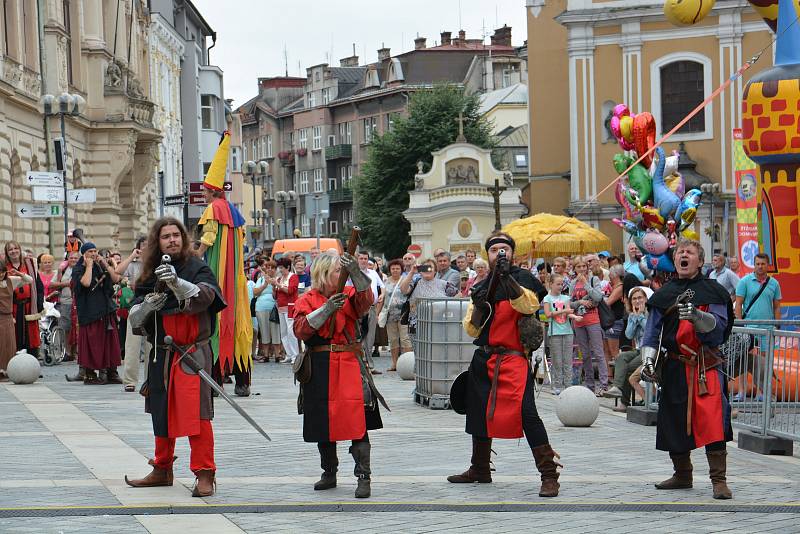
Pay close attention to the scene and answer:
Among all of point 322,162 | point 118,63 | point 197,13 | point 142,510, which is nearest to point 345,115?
point 322,162

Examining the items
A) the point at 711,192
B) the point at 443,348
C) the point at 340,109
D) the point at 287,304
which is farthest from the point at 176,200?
the point at 340,109

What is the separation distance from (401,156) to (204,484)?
60.6 metres

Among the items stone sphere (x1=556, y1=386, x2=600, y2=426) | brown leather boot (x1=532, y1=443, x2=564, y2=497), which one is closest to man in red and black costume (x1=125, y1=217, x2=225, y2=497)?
brown leather boot (x1=532, y1=443, x2=564, y2=497)

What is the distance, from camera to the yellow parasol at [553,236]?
37219 mm

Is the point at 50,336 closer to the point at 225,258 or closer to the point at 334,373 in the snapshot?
the point at 225,258

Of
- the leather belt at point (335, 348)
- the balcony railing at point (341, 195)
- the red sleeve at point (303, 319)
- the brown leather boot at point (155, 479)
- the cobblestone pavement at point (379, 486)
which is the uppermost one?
the balcony railing at point (341, 195)

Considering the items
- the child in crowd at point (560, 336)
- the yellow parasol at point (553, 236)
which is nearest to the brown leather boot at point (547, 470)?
the child in crowd at point (560, 336)

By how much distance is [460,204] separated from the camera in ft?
192

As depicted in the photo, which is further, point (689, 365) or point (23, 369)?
point (23, 369)

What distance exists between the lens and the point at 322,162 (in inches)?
4114

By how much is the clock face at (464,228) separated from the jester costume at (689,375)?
158 ft

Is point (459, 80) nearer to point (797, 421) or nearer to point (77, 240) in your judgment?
point (77, 240)

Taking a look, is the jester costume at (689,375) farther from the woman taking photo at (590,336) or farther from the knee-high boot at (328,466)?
the woman taking photo at (590,336)

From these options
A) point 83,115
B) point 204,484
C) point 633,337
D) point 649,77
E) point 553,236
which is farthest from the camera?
point 649,77
